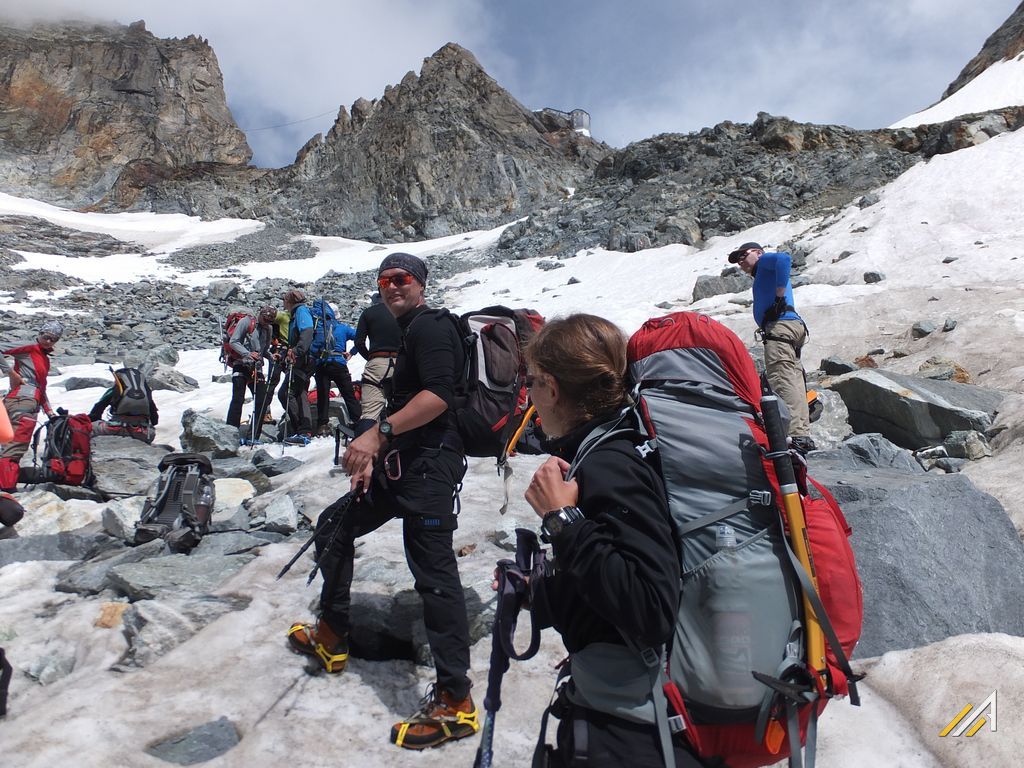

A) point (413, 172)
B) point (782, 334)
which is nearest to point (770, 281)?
point (782, 334)

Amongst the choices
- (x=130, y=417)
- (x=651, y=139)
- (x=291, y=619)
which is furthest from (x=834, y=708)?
(x=651, y=139)

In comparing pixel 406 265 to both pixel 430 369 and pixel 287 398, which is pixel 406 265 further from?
pixel 287 398

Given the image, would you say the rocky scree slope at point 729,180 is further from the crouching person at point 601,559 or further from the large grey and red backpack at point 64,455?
the crouching person at point 601,559

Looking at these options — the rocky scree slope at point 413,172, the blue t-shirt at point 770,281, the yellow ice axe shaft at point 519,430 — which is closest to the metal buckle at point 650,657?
the yellow ice axe shaft at point 519,430

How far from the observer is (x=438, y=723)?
258 cm

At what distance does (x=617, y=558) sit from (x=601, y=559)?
4 cm

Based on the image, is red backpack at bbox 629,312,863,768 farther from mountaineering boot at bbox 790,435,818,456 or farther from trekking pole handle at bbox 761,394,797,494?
mountaineering boot at bbox 790,435,818,456

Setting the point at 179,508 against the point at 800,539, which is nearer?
the point at 800,539

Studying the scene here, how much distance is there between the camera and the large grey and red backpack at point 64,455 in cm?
657

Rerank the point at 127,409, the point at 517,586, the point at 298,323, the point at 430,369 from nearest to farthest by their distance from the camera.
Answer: the point at 517,586
the point at 430,369
the point at 127,409
the point at 298,323

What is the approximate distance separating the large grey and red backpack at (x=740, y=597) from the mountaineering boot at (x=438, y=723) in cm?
146

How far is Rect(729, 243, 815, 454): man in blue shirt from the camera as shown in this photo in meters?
5.45

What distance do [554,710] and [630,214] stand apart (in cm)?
3029

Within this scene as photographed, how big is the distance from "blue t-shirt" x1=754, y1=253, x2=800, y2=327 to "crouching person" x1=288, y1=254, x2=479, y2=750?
3744 mm
